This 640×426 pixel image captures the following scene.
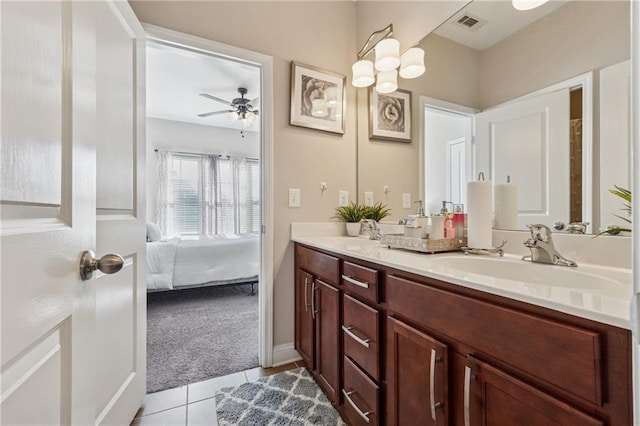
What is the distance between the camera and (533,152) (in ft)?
3.67

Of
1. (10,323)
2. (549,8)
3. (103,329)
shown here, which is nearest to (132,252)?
(103,329)

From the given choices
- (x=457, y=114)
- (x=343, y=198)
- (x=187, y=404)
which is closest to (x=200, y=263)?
(x=187, y=404)

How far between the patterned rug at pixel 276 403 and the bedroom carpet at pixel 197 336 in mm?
256

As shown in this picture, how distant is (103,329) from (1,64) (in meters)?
1.01

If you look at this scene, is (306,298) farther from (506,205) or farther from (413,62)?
(413,62)

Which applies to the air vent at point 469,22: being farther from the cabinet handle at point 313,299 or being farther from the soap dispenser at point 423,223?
the cabinet handle at point 313,299

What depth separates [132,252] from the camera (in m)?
1.29

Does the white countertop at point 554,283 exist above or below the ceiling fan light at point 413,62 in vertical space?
below

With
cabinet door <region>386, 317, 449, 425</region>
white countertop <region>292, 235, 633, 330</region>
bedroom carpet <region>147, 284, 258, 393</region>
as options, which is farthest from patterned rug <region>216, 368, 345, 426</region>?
white countertop <region>292, 235, 633, 330</region>

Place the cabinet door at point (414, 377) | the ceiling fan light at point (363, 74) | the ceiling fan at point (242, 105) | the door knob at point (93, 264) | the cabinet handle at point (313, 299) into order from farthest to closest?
1. the ceiling fan at point (242, 105)
2. the ceiling fan light at point (363, 74)
3. the cabinet handle at point (313, 299)
4. the cabinet door at point (414, 377)
5. the door knob at point (93, 264)

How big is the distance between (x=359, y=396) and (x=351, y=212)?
116cm

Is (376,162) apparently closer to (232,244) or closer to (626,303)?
(626,303)

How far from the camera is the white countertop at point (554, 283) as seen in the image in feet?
1.63

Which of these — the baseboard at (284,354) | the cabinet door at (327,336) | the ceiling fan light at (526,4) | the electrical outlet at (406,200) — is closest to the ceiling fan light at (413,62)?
the ceiling fan light at (526,4)
